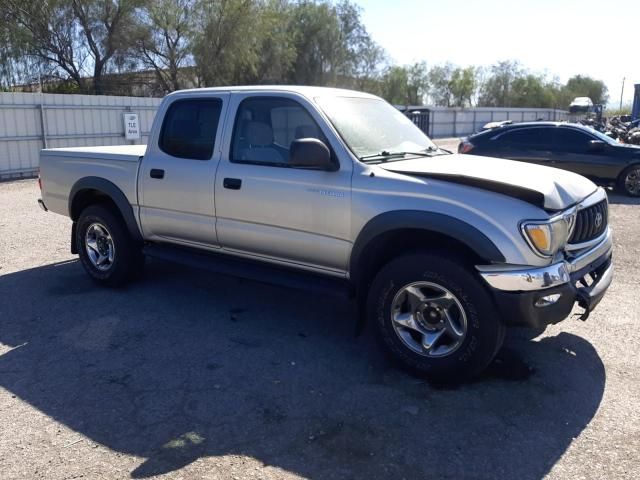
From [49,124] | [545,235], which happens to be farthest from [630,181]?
[49,124]

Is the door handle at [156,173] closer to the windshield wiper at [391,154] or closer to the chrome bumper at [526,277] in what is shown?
the windshield wiper at [391,154]

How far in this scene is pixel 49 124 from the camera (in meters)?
16.8

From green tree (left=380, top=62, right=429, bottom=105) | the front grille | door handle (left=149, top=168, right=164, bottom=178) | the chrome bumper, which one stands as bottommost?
the chrome bumper

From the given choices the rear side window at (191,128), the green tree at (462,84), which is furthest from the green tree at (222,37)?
the green tree at (462,84)

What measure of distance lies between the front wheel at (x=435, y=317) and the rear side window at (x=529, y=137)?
31.3 ft

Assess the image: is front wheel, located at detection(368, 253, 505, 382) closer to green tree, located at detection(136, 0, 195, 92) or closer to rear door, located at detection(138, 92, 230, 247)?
rear door, located at detection(138, 92, 230, 247)

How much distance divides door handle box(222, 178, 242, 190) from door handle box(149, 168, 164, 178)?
823 millimetres

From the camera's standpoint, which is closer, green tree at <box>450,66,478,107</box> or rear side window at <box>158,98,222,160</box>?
rear side window at <box>158,98,222,160</box>

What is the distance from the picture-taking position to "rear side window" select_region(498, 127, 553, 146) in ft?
40.4

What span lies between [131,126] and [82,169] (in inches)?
543

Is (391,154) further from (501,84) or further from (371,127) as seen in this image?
(501,84)

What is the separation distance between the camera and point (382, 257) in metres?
4.27

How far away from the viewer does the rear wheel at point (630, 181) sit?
11.9m

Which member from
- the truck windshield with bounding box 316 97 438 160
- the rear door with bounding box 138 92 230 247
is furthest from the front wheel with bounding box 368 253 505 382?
the rear door with bounding box 138 92 230 247
